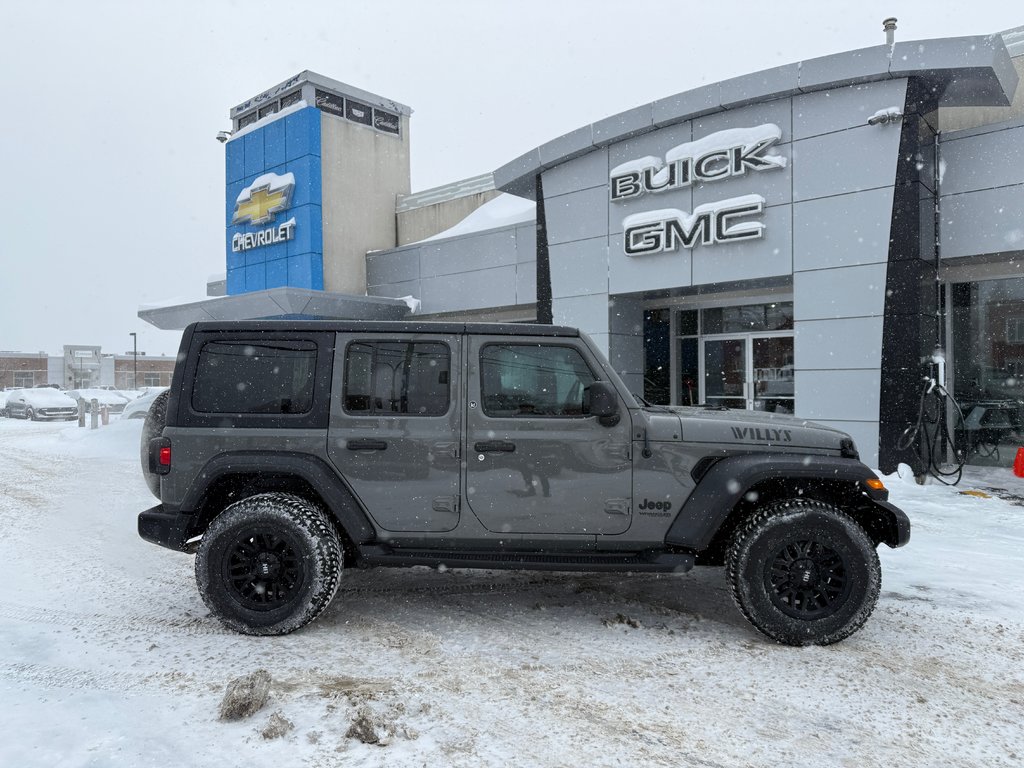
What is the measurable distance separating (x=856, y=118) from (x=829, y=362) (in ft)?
11.9

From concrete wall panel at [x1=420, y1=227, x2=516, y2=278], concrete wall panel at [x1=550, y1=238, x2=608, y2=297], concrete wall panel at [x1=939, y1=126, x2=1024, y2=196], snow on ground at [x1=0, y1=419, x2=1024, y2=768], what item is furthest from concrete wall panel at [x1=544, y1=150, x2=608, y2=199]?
snow on ground at [x1=0, y1=419, x2=1024, y2=768]

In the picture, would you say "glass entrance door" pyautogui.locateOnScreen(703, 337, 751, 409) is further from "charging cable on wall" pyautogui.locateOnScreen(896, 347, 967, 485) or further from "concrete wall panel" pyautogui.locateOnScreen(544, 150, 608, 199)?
"concrete wall panel" pyautogui.locateOnScreen(544, 150, 608, 199)

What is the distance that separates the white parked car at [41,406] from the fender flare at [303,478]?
Answer: 29.7 meters

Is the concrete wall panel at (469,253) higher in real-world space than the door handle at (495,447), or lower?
higher

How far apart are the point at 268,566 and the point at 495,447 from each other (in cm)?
150

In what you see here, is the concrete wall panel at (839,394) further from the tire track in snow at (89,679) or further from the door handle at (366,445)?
the tire track in snow at (89,679)

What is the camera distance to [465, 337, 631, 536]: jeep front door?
400 cm

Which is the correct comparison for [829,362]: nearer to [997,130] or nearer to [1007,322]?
[1007,322]

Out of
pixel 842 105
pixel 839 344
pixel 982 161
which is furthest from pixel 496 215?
pixel 982 161

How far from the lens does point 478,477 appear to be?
4.04 meters

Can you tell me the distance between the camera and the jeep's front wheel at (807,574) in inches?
151

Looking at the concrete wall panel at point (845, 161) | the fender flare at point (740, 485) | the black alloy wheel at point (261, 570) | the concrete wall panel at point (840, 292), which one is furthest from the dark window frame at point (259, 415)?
the concrete wall panel at point (845, 161)

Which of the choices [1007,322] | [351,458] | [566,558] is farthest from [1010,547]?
[1007,322]

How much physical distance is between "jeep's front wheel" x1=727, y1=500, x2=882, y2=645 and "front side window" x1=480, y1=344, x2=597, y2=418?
130cm
